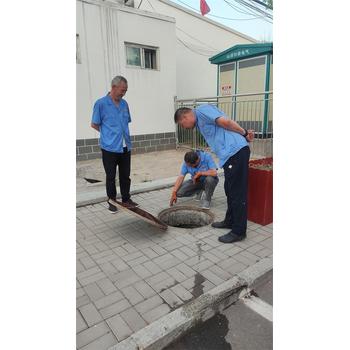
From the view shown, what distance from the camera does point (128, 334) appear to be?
2.04 meters

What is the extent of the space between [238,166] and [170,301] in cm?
155

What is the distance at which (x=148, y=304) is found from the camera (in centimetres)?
234

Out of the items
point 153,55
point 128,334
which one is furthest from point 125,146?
point 153,55

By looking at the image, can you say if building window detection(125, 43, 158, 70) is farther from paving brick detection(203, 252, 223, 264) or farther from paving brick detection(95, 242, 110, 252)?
paving brick detection(203, 252, 223, 264)

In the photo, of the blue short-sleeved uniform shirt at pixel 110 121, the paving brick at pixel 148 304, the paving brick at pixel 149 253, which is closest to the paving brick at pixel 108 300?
the paving brick at pixel 148 304

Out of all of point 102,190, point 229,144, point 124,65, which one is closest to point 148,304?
point 229,144

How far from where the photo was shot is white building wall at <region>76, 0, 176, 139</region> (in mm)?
7859

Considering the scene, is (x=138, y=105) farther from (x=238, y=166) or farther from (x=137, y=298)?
(x=137, y=298)

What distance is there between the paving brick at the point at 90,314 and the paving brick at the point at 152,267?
664 millimetres

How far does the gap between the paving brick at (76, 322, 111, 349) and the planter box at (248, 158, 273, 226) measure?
238 centimetres

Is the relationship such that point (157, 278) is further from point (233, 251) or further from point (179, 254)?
point (233, 251)

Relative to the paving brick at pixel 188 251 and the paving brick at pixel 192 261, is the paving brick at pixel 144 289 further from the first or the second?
the paving brick at pixel 188 251

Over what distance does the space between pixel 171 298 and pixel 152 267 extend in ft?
1.74

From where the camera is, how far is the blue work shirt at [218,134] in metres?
Result: 3.11
